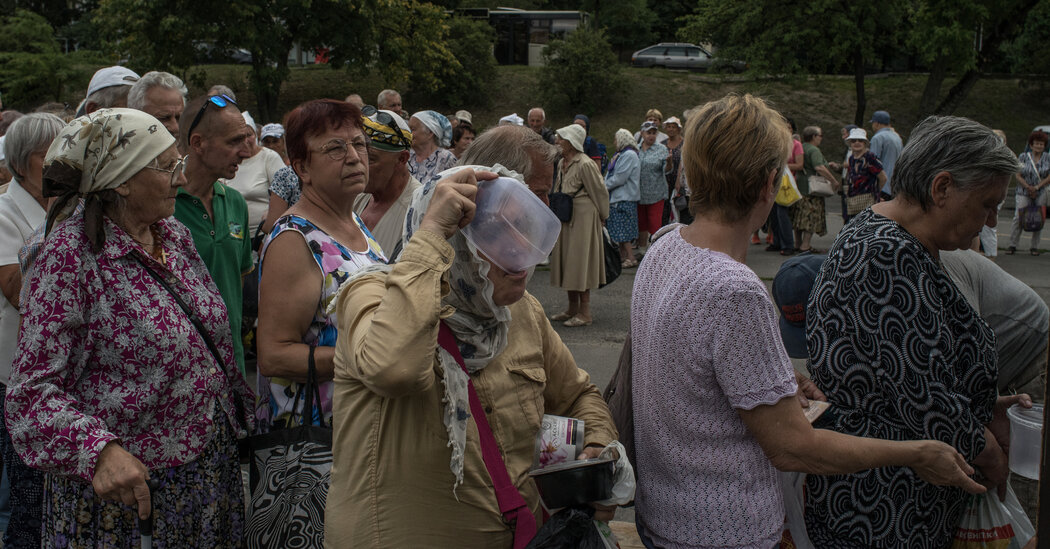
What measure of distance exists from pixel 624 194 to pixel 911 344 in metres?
8.86

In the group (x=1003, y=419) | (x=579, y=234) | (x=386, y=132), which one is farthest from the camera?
→ (x=579, y=234)

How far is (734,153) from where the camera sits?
6.32ft

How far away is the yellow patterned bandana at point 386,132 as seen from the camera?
13.1ft

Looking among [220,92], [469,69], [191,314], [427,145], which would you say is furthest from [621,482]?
[469,69]

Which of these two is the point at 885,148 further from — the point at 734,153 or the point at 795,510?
the point at 734,153

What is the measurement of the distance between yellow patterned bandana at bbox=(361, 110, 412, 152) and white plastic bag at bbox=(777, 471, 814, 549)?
2.61m

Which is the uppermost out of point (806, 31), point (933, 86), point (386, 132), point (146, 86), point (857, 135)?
point (806, 31)

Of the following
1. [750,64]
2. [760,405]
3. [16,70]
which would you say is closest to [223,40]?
[16,70]

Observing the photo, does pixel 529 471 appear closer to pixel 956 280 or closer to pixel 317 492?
pixel 317 492

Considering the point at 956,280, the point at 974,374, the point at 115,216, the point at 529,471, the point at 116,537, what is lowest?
the point at 116,537

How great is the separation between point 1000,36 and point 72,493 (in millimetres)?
29196

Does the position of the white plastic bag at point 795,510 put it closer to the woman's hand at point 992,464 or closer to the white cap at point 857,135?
the woman's hand at point 992,464

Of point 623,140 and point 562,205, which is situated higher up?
point 623,140

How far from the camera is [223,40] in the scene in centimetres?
2458
